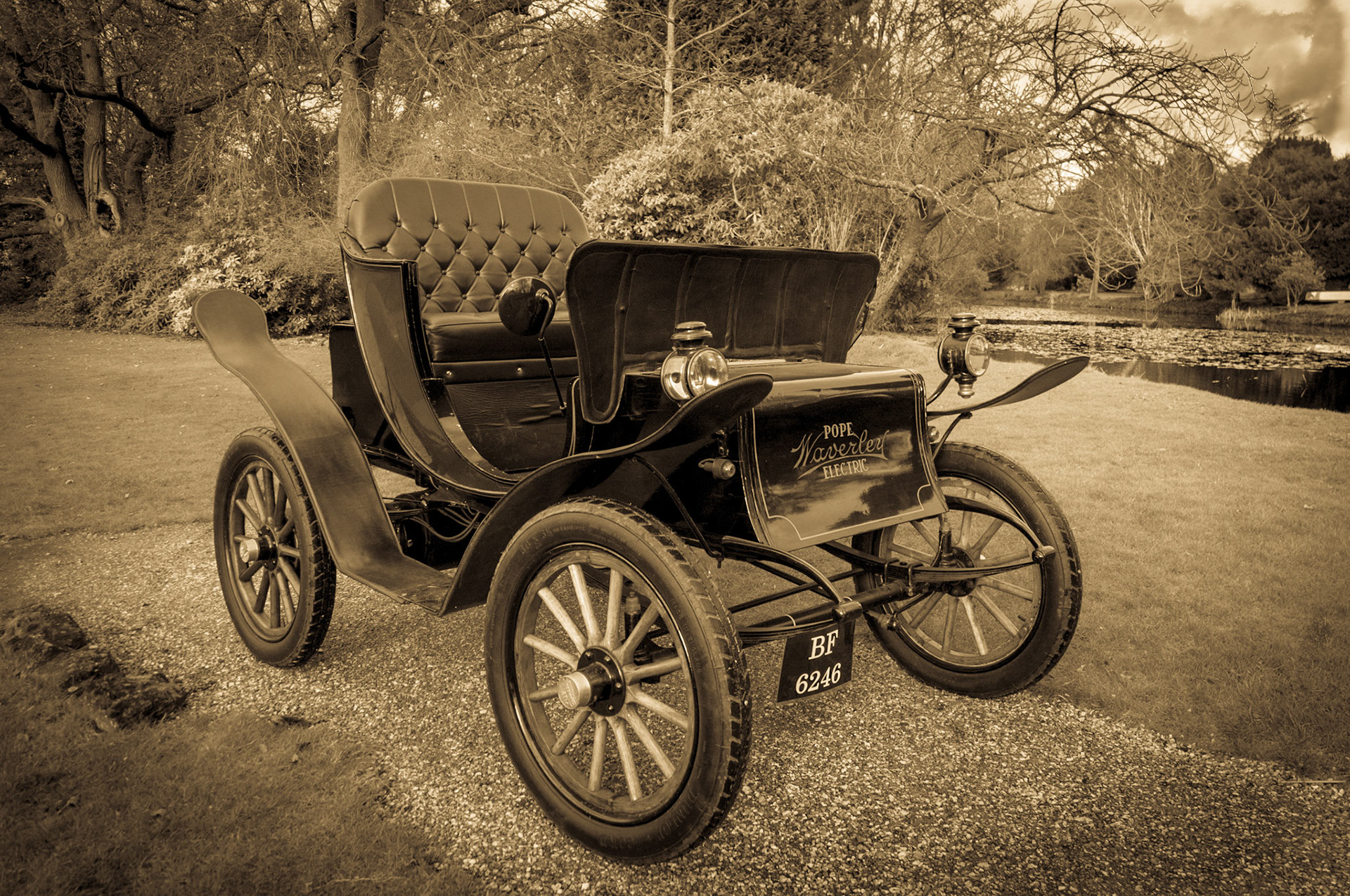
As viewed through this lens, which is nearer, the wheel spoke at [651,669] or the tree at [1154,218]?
the wheel spoke at [651,669]

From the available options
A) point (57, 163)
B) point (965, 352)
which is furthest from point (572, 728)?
point (57, 163)

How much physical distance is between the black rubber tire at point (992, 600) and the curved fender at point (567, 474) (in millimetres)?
973

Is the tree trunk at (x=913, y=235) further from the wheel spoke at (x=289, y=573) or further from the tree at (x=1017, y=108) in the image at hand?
the wheel spoke at (x=289, y=573)

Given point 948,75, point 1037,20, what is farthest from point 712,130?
point 1037,20

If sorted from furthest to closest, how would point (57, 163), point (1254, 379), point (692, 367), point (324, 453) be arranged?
point (57, 163), point (1254, 379), point (324, 453), point (692, 367)

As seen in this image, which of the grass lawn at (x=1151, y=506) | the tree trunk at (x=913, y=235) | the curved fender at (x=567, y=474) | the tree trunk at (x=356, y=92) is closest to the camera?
the curved fender at (x=567, y=474)

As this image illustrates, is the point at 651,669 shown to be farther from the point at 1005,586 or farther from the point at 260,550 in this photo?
the point at 260,550

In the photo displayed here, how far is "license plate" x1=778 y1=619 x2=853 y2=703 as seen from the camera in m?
1.94

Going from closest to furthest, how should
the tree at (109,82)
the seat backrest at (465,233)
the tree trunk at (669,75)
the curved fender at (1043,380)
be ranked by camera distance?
the curved fender at (1043,380), the seat backrest at (465,233), the tree trunk at (669,75), the tree at (109,82)

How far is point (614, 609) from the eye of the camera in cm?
193

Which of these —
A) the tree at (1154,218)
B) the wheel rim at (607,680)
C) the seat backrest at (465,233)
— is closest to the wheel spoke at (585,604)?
the wheel rim at (607,680)

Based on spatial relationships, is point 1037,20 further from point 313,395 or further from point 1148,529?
point 313,395

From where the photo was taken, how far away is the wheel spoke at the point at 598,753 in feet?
6.55

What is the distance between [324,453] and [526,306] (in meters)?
1.13
